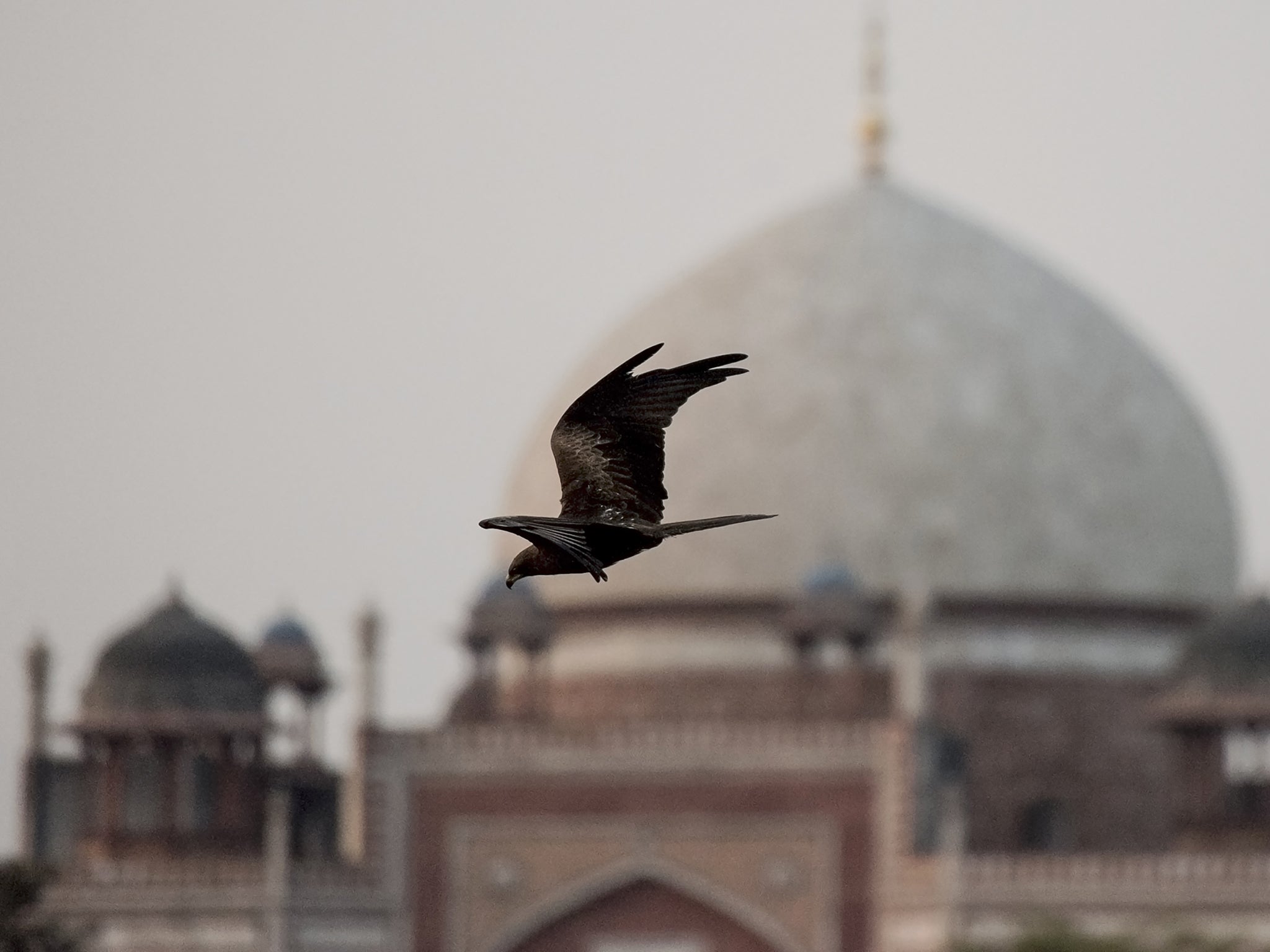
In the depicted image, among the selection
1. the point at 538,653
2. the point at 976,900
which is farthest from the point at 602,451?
the point at 538,653

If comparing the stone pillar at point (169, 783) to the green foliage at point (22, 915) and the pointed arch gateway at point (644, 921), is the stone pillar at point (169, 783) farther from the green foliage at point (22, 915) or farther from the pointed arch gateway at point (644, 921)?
the green foliage at point (22, 915)

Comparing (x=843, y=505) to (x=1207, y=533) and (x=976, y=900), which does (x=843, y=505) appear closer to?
(x=1207, y=533)

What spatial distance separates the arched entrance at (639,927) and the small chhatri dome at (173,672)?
15.7 feet

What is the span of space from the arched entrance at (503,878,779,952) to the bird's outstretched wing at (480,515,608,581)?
3933 centimetres

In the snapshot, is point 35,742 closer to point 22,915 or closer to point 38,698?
point 38,698

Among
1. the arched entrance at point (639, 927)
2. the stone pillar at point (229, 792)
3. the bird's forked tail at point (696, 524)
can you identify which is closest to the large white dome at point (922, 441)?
the stone pillar at point (229, 792)

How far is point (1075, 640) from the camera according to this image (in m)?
67.1

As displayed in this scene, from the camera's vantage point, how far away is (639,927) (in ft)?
201

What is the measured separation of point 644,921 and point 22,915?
20071mm

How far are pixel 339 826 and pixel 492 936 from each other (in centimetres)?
655

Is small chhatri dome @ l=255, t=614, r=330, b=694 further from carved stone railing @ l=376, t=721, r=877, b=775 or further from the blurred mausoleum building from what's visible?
carved stone railing @ l=376, t=721, r=877, b=775

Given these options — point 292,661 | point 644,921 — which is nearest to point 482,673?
point 292,661

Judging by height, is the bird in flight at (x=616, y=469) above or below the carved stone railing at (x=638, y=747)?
above

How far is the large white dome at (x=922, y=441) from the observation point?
Answer: 222 feet
